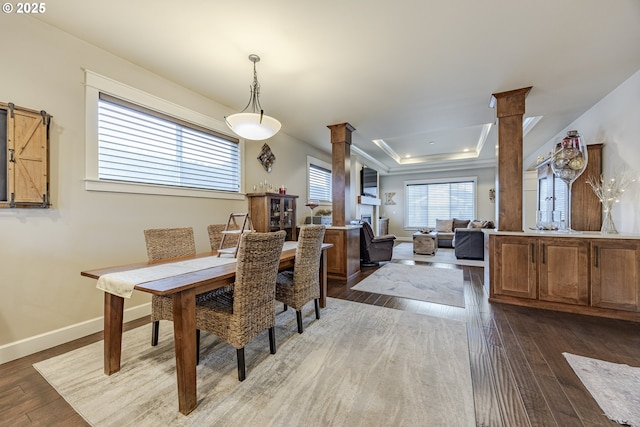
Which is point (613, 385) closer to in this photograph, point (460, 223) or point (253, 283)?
point (253, 283)

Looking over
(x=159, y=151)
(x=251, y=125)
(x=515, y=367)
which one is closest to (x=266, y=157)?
(x=159, y=151)

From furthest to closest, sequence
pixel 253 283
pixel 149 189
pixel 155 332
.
Answer: pixel 149 189 < pixel 155 332 < pixel 253 283

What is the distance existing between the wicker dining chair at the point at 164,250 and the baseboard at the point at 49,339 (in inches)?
26.7

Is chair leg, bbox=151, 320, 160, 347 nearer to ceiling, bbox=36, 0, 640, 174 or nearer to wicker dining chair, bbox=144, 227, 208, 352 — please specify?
wicker dining chair, bbox=144, 227, 208, 352

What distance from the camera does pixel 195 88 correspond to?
128 inches

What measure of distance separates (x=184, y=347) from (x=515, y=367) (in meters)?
2.25

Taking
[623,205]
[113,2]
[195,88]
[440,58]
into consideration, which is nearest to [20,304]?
[113,2]

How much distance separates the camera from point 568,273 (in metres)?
2.90

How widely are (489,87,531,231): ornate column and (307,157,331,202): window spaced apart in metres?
3.53

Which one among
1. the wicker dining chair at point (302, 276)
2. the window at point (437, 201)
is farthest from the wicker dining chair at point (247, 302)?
the window at point (437, 201)

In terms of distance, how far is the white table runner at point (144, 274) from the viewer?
4.90ft

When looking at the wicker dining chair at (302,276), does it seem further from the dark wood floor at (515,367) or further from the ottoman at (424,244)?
the ottoman at (424,244)

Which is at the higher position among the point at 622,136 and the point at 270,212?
the point at 622,136

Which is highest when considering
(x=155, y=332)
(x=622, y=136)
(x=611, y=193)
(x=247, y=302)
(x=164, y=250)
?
(x=622, y=136)
